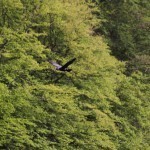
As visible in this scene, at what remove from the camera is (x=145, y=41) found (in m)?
33.6

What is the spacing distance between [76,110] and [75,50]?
3.70 metres

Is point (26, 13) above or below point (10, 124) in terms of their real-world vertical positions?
above

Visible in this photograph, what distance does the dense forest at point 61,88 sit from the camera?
16703mm

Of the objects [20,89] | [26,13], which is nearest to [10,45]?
[20,89]

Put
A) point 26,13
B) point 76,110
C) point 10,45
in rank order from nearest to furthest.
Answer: point 10,45 < point 76,110 < point 26,13

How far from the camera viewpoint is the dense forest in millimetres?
16703

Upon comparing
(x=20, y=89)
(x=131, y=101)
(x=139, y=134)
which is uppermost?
(x=20, y=89)

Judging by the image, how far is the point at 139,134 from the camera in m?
22.9

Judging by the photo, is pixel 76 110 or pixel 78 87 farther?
pixel 78 87

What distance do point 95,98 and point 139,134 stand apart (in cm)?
436

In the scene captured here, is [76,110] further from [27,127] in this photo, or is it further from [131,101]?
[131,101]

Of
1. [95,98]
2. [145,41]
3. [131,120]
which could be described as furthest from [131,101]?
[145,41]

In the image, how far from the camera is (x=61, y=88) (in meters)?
18.0

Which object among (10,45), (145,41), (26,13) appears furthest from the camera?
(145,41)
